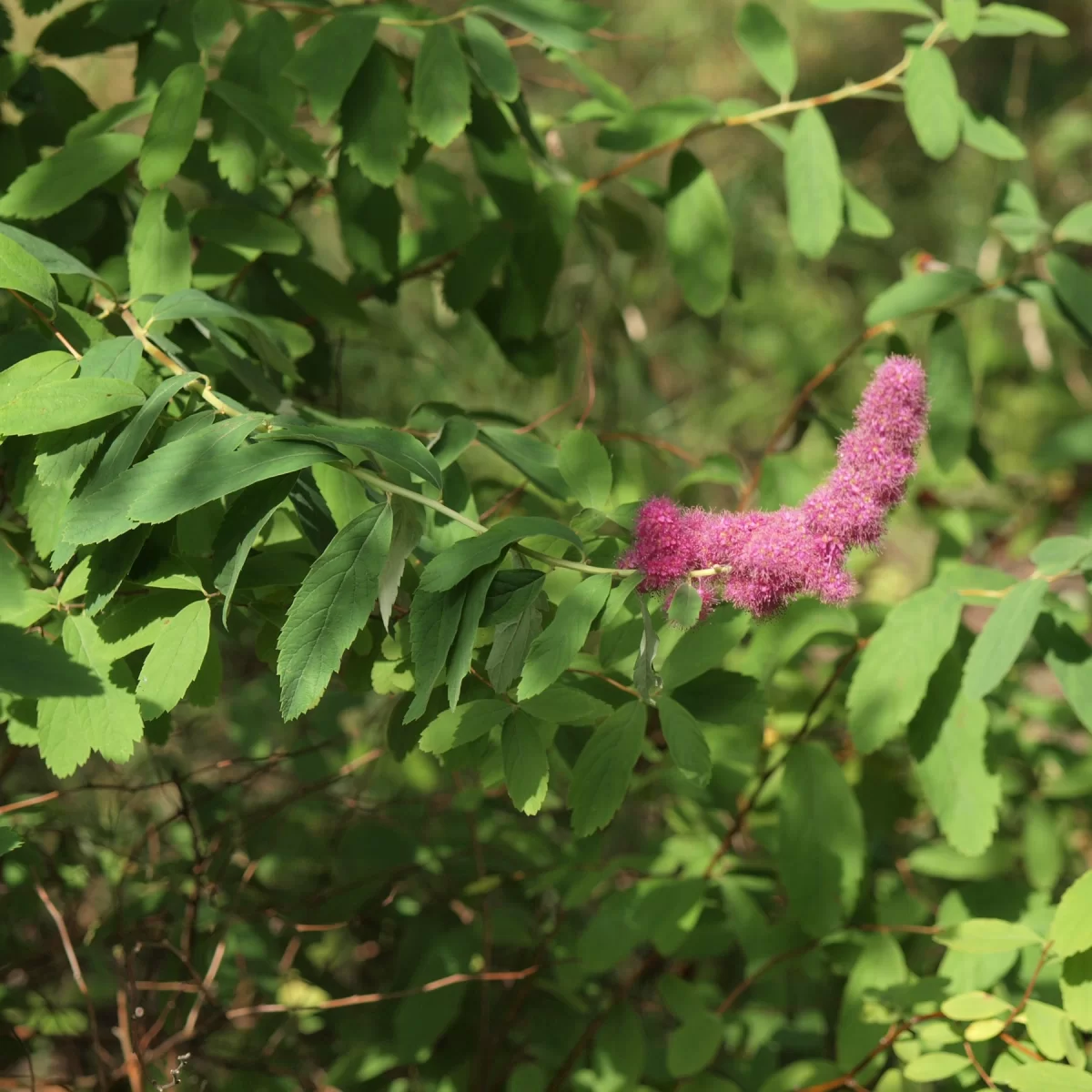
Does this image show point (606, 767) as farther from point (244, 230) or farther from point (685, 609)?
point (244, 230)

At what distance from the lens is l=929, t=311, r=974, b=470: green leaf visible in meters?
1.57

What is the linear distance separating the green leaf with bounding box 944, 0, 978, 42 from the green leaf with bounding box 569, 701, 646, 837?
1.02 metres

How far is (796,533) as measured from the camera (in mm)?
858

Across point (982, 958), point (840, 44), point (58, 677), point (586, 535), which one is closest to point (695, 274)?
point (586, 535)

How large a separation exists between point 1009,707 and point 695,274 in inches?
34.6

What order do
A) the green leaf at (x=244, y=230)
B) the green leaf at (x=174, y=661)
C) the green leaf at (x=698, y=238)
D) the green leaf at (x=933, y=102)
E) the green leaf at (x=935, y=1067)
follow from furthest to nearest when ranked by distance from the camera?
1. the green leaf at (x=698, y=238)
2. the green leaf at (x=933, y=102)
3. the green leaf at (x=244, y=230)
4. the green leaf at (x=935, y=1067)
5. the green leaf at (x=174, y=661)

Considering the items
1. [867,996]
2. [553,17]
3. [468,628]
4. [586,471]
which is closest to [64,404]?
[468,628]

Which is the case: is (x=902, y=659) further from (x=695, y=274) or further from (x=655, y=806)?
(x=655, y=806)

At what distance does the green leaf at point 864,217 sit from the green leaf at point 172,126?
0.88m

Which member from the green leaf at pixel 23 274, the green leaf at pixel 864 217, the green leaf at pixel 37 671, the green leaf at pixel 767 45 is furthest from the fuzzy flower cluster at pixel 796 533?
the green leaf at pixel 767 45

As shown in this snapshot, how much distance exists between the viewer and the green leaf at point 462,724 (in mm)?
975

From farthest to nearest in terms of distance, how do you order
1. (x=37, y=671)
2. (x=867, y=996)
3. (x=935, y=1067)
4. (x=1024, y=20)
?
(x=1024, y=20) < (x=867, y=996) < (x=935, y=1067) < (x=37, y=671)

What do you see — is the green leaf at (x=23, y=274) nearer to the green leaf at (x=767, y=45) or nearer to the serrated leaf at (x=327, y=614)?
the serrated leaf at (x=327, y=614)

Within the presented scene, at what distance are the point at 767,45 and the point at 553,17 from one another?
1.32ft
